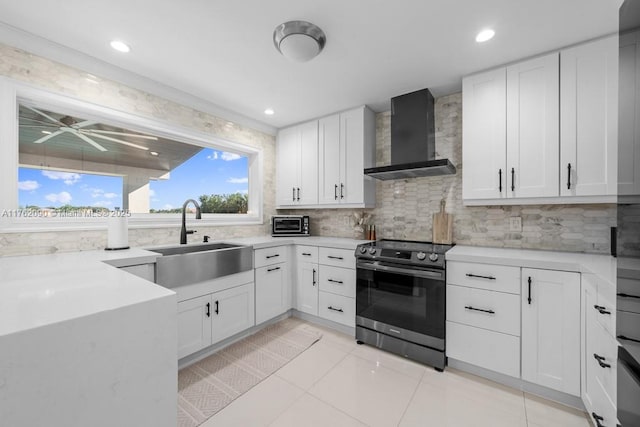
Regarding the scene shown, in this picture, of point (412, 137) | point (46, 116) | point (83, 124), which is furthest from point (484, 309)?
point (46, 116)

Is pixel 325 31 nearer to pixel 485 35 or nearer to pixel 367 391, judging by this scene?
pixel 485 35

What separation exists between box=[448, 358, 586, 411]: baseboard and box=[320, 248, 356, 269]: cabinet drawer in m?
1.18

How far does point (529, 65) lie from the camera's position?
6.77 feet

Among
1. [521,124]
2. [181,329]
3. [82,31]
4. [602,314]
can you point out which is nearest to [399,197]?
[521,124]

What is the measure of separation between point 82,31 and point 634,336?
316cm

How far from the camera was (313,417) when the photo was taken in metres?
1.63

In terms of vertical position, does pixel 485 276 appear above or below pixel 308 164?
below

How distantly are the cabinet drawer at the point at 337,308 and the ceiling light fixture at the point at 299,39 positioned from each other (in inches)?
88.1

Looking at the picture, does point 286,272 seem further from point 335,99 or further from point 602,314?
point 602,314

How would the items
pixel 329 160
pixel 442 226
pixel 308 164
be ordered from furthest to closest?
pixel 308 164, pixel 329 160, pixel 442 226

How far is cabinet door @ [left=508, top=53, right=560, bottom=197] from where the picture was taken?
1.99 meters

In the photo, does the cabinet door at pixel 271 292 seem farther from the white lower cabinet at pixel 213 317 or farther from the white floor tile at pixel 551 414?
the white floor tile at pixel 551 414

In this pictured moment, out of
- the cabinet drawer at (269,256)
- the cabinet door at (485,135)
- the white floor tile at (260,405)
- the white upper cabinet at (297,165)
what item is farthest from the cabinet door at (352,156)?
the white floor tile at (260,405)

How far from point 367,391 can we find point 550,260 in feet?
5.12
